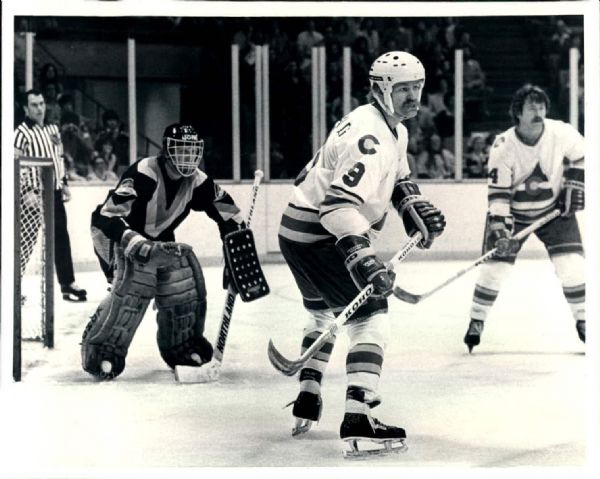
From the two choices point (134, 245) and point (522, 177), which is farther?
point (522, 177)

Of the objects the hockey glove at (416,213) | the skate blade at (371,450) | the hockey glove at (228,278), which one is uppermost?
the hockey glove at (416,213)

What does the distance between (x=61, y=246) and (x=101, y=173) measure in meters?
0.29

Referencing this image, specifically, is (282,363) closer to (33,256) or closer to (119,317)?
(119,317)

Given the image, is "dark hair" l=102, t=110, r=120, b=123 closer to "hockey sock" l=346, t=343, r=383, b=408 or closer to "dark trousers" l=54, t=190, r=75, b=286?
"dark trousers" l=54, t=190, r=75, b=286

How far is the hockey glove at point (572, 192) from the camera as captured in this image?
13.5ft

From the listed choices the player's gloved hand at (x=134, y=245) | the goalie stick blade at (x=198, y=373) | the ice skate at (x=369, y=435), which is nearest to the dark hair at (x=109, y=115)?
the player's gloved hand at (x=134, y=245)

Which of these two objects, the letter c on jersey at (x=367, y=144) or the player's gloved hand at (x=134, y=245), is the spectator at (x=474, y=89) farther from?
the player's gloved hand at (x=134, y=245)

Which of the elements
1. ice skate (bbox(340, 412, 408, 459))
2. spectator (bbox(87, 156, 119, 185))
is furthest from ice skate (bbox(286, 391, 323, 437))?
spectator (bbox(87, 156, 119, 185))

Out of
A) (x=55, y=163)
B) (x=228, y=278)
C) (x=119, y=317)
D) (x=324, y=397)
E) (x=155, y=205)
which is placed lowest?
(x=324, y=397)

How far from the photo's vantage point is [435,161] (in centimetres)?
443

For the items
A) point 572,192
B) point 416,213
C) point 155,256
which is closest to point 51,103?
point 155,256

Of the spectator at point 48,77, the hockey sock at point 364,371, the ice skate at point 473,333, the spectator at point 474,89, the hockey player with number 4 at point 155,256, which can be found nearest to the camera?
the hockey sock at point 364,371

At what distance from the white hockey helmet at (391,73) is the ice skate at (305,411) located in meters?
0.81

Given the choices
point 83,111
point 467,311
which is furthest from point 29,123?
point 467,311
